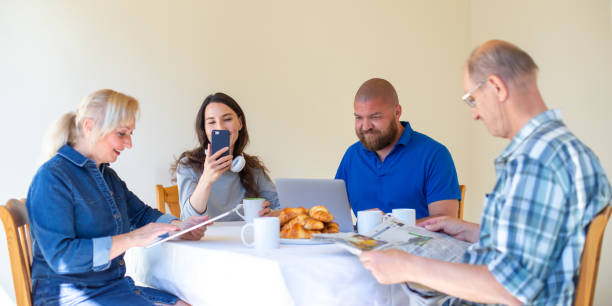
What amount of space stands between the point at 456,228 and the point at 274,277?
654mm

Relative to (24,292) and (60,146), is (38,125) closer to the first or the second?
(60,146)

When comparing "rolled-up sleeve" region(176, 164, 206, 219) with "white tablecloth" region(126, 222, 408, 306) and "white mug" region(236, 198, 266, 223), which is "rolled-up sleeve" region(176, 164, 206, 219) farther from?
"white tablecloth" region(126, 222, 408, 306)

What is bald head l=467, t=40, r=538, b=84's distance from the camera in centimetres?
112

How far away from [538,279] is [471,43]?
3.58 m

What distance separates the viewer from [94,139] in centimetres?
160

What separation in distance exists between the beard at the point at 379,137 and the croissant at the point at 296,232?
1002 mm

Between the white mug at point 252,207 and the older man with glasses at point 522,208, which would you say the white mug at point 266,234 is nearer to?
the older man with glasses at point 522,208

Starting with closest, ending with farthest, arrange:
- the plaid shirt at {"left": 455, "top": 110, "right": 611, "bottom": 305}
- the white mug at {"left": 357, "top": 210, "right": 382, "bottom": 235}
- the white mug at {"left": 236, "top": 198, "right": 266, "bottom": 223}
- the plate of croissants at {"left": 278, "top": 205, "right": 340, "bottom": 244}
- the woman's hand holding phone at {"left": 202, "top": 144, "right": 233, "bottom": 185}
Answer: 1. the plaid shirt at {"left": 455, "top": 110, "right": 611, "bottom": 305}
2. the plate of croissants at {"left": 278, "top": 205, "right": 340, "bottom": 244}
3. the white mug at {"left": 357, "top": 210, "right": 382, "bottom": 235}
4. the white mug at {"left": 236, "top": 198, "right": 266, "bottom": 223}
5. the woman's hand holding phone at {"left": 202, "top": 144, "right": 233, "bottom": 185}

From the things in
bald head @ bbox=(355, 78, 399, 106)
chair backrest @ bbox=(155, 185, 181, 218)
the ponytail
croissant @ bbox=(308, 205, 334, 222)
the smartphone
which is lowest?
chair backrest @ bbox=(155, 185, 181, 218)

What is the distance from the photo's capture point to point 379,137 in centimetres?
241

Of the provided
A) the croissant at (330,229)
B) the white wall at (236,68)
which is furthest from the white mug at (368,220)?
the white wall at (236,68)

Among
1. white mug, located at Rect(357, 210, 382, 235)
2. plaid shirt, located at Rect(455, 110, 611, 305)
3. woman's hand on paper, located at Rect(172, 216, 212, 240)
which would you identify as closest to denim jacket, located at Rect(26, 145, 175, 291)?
woman's hand on paper, located at Rect(172, 216, 212, 240)

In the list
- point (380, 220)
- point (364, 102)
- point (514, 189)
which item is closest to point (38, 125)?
point (364, 102)

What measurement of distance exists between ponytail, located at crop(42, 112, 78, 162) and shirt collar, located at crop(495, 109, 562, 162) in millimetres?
1288
